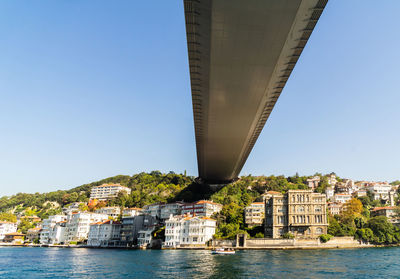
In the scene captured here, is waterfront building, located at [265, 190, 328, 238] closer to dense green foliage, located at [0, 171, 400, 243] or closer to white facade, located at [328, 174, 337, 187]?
dense green foliage, located at [0, 171, 400, 243]

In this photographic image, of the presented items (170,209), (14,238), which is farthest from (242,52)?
(14,238)

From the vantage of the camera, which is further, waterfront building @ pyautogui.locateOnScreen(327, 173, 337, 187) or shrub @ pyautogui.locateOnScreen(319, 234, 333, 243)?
waterfront building @ pyautogui.locateOnScreen(327, 173, 337, 187)

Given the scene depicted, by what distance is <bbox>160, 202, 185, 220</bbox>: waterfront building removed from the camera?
5128 cm

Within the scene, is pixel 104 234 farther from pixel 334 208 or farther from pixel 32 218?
pixel 32 218

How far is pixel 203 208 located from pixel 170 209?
732 centimetres

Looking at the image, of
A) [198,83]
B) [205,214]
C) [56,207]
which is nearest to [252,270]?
[198,83]

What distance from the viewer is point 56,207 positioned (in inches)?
3383

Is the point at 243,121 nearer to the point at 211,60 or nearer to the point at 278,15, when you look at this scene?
the point at 211,60

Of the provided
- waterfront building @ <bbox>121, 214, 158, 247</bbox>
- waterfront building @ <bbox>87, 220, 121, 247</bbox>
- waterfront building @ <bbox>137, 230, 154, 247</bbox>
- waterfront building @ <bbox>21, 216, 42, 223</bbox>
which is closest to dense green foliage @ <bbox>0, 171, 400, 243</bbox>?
waterfront building @ <bbox>21, 216, 42, 223</bbox>

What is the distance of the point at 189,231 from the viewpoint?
1581 inches

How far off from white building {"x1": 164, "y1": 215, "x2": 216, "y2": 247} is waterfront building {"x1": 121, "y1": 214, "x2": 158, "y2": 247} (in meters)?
6.48

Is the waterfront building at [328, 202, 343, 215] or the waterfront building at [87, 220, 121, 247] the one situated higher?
the waterfront building at [328, 202, 343, 215]

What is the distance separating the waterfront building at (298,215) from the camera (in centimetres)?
3581

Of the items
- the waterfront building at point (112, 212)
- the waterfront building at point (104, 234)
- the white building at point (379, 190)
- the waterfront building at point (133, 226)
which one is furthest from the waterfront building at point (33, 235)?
the white building at point (379, 190)
